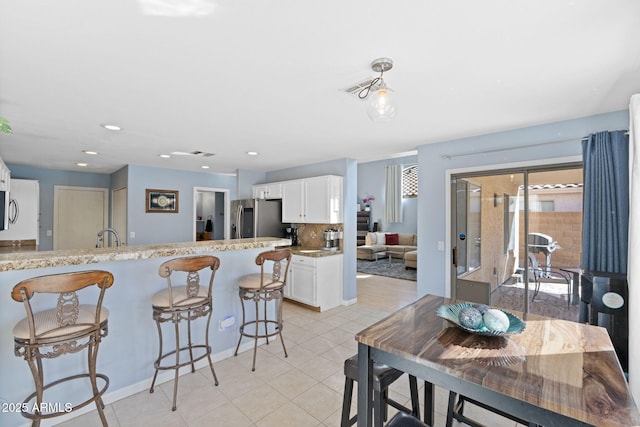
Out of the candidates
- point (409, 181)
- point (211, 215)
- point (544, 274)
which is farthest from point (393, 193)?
point (544, 274)

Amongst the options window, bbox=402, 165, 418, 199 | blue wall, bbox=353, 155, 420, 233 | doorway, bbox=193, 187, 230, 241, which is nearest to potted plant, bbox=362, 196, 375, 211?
blue wall, bbox=353, 155, 420, 233

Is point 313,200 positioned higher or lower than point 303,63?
lower

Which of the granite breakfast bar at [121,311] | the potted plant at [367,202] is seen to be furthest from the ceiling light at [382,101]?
the potted plant at [367,202]

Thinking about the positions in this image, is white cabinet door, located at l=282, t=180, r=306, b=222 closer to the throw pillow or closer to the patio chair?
the patio chair

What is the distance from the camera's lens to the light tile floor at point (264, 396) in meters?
2.07

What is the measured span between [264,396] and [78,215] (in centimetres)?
629

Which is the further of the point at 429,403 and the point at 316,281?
the point at 316,281

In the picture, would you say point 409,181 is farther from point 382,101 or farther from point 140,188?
point 382,101

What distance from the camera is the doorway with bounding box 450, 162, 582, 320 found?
3.01m

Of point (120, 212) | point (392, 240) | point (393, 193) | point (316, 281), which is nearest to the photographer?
point (316, 281)

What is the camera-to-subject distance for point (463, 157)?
3.51 m

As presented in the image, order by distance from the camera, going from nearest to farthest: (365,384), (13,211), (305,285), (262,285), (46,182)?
(365,384)
(262,285)
(305,285)
(13,211)
(46,182)

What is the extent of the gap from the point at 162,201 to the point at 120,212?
37.3 inches

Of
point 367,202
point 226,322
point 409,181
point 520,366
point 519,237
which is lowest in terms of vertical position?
point 226,322
